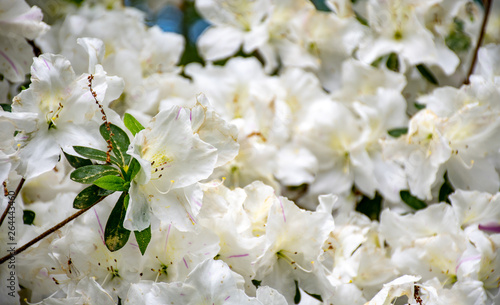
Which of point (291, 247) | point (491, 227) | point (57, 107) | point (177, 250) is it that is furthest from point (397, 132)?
point (57, 107)

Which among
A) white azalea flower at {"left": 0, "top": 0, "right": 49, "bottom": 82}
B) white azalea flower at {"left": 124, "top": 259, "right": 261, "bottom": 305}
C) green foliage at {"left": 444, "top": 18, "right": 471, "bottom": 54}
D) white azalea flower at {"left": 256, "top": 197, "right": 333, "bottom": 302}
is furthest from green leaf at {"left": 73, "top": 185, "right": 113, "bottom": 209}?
green foliage at {"left": 444, "top": 18, "right": 471, "bottom": 54}

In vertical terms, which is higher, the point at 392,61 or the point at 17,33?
the point at 17,33

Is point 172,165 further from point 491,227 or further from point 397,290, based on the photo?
point 491,227

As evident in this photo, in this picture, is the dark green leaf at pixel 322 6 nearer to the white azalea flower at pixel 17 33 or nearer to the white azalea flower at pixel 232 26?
the white azalea flower at pixel 232 26

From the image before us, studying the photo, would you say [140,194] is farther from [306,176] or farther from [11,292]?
[306,176]

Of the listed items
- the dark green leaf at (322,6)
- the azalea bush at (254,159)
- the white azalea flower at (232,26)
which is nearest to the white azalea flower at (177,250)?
the azalea bush at (254,159)

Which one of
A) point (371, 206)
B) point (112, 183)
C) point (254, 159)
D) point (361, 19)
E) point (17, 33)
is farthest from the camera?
point (361, 19)

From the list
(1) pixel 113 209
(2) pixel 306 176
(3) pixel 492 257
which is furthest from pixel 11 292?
(3) pixel 492 257
